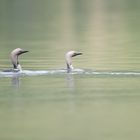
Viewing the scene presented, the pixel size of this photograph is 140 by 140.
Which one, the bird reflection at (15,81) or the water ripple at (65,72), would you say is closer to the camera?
the bird reflection at (15,81)

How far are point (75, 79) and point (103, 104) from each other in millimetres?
3536

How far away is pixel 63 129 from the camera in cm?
1703

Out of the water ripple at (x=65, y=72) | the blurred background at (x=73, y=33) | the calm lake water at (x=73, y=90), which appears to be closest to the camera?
the calm lake water at (x=73, y=90)

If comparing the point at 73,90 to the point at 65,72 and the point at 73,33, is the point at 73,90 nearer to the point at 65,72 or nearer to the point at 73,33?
the point at 65,72

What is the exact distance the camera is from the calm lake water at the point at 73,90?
56.1 feet

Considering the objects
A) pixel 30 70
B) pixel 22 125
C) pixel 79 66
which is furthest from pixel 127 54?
pixel 22 125

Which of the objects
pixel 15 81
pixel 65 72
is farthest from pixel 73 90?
pixel 65 72

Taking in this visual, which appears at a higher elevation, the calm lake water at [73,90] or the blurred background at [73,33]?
the calm lake water at [73,90]

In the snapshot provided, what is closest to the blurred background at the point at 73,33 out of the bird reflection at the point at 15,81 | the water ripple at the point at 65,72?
the water ripple at the point at 65,72

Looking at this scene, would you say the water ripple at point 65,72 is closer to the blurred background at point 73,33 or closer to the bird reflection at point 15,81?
the bird reflection at point 15,81

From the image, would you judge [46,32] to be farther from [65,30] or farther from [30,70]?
[30,70]

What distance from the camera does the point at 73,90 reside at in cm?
2127

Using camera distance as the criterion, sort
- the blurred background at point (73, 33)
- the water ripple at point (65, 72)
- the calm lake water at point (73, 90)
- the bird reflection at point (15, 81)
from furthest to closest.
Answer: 1. the blurred background at point (73, 33)
2. the water ripple at point (65, 72)
3. the bird reflection at point (15, 81)
4. the calm lake water at point (73, 90)

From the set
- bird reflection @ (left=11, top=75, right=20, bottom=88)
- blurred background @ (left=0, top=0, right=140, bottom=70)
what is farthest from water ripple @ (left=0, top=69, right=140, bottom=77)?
blurred background @ (left=0, top=0, right=140, bottom=70)
